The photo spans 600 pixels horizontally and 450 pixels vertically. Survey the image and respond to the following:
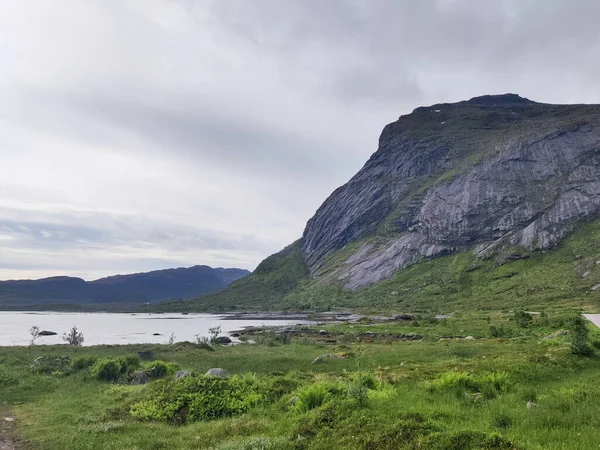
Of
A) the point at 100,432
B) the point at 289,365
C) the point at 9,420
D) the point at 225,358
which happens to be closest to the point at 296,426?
the point at 100,432

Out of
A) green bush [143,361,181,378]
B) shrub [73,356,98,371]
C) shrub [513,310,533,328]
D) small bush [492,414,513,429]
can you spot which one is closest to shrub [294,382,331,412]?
small bush [492,414,513,429]

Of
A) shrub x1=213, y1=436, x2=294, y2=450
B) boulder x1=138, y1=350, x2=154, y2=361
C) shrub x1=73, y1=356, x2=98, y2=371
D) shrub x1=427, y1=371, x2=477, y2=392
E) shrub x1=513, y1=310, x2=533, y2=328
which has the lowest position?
boulder x1=138, y1=350, x2=154, y2=361

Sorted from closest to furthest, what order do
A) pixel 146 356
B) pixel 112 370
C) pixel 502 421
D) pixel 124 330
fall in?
pixel 502 421
pixel 112 370
pixel 146 356
pixel 124 330

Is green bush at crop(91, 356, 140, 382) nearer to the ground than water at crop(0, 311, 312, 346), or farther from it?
farther from it

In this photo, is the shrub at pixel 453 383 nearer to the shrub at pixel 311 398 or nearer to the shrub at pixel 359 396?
the shrub at pixel 359 396

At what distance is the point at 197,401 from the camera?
18.9 meters

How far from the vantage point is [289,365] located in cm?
3616

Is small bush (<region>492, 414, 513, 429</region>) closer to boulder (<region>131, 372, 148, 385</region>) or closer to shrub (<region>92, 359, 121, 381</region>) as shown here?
boulder (<region>131, 372, 148, 385</region>)

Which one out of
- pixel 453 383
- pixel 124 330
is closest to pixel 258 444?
pixel 453 383

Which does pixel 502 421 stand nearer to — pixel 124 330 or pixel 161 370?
pixel 161 370

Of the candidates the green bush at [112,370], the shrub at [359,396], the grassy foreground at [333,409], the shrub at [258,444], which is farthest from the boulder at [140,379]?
the shrub at [359,396]

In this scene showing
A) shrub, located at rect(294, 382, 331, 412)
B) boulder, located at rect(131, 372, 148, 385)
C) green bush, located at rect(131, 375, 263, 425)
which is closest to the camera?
shrub, located at rect(294, 382, 331, 412)

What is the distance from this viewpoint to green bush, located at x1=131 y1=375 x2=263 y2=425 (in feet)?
60.2

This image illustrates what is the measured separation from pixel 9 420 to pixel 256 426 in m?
14.4
